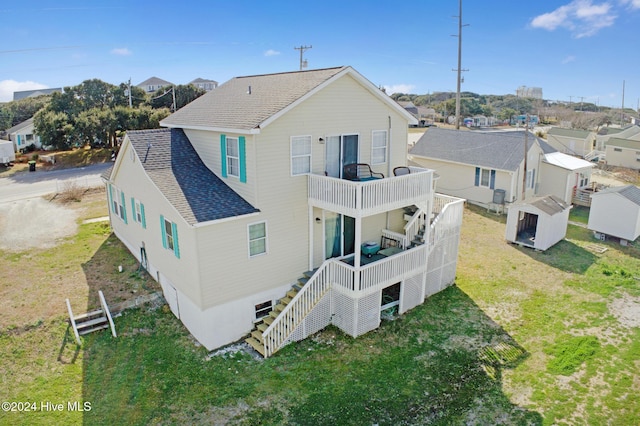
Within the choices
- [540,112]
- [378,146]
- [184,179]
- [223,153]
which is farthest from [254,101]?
[540,112]

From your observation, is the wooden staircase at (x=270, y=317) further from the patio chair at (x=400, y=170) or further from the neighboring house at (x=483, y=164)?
the neighboring house at (x=483, y=164)

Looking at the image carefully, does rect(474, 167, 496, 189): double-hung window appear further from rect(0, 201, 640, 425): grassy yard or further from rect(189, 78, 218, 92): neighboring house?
Result: rect(189, 78, 218, 92): neighboring house

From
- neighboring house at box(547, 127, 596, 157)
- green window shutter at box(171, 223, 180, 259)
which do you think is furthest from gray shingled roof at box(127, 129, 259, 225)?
neighboring house at box(547, 127, 596, 157)

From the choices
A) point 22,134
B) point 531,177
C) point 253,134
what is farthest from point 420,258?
point 22,134

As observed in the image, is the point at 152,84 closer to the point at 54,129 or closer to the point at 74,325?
the point at 54,129

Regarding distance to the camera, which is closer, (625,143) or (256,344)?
(256,344)

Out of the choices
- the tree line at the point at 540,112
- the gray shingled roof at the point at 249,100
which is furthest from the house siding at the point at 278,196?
the tree line at the point at 540,112
